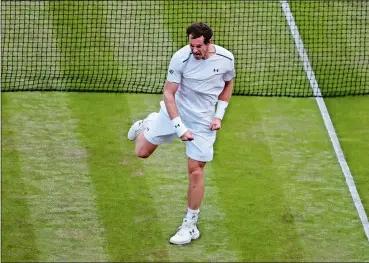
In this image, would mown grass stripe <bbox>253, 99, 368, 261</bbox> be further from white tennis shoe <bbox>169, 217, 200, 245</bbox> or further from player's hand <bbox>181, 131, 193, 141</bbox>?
player's hand <bbox>181, 131, 193, 141</bbox>

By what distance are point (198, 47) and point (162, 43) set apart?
617 centimetres

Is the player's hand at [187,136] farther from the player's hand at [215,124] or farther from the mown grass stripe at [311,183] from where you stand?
the mown grass stripe at [311,183]

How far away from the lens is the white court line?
13.8m

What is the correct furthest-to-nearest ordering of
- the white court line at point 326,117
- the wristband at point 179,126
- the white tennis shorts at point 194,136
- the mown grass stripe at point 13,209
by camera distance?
the white court line at point 326,117
the white tennis shorts at point 194,136
the mown grass stripe at point 13,209
the wristband at point 179,126

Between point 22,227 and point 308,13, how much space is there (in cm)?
822

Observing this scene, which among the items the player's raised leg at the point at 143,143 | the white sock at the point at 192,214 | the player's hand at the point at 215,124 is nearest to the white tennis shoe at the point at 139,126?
the player's raised leg at the point at 143,143

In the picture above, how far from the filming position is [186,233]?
12.9m

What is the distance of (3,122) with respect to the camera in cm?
1560

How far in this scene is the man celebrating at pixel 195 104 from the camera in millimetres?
12555

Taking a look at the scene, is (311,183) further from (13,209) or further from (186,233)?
(13,209)

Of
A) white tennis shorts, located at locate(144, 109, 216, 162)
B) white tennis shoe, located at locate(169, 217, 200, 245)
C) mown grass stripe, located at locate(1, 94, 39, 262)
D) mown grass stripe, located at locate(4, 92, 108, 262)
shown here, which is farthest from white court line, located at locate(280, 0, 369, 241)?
mown grass stripe, located at locate(1, 94, 39, 262)

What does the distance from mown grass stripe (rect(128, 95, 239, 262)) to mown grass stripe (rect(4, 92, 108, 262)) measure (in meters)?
0.77

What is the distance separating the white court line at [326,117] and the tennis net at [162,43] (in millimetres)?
73

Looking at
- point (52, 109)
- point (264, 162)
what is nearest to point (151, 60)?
point (52, 109)
